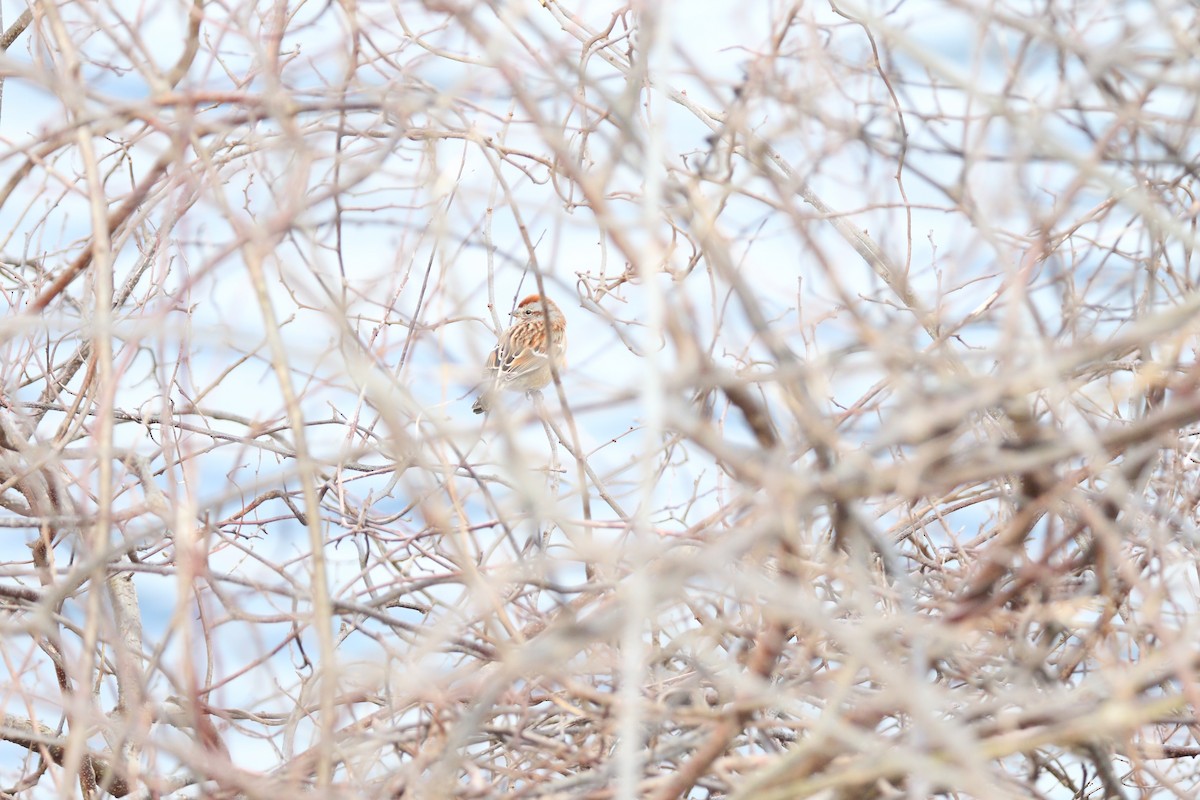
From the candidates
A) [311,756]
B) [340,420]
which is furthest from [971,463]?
[340,420]

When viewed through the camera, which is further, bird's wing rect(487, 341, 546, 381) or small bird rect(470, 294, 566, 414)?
bird's wing rect(487, 341, 546, 381)

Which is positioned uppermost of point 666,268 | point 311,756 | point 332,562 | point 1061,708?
point 666,268

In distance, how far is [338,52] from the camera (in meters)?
1.99

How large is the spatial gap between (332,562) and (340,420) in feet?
1.32

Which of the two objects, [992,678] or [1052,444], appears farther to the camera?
[992,678]

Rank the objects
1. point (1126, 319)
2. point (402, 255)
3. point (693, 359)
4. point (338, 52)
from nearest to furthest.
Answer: point (693, 359) → point (338, 52) → point (1126, 319) → point (402, 255)

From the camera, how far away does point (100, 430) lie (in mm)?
1628

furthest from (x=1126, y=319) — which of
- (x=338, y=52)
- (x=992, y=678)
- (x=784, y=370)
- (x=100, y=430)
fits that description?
(x=100, y=430)

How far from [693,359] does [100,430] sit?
2.65ft

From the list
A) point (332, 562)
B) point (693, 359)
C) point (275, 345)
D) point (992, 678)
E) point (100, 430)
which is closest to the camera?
point (693, 359)

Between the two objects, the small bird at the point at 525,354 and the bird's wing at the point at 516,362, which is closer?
the small bird at the point at 525,354

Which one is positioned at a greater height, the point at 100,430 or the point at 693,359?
the point at 100,430

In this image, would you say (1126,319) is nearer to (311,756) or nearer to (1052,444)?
(1052,444)

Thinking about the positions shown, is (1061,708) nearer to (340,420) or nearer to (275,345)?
(275,345)
